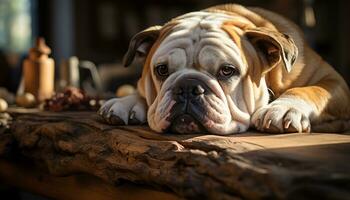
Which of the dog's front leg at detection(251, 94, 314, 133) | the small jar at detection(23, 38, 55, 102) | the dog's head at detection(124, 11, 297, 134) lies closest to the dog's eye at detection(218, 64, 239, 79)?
the dog's head at detection(124, 11, 297, 134)

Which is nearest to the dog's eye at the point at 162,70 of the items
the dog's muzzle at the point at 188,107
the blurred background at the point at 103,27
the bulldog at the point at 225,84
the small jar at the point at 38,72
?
the bulldog at the point at 225,84

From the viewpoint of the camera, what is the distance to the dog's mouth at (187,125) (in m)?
1.28

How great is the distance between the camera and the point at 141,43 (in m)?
1.60

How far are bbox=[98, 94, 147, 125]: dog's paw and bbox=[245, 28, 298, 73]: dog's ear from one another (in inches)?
15.6

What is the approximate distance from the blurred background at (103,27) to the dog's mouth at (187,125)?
332cm

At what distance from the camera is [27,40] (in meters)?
5.28

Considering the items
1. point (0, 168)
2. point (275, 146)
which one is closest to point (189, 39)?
point (275, 146)

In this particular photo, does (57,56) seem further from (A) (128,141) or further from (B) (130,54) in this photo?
(A) (128,141)

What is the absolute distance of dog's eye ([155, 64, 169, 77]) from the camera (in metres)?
1.43

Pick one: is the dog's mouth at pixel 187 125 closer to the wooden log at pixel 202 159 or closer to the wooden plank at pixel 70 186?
the wooden log at pixel 202 159

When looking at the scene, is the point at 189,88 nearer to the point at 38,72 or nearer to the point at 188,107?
the point at 188,107

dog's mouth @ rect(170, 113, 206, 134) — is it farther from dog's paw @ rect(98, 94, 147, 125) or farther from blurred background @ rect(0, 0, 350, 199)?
blurred background @ rect(0, 0, 350, 199)

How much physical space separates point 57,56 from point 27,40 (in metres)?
0.35

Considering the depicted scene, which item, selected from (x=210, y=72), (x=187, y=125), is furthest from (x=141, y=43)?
(x=187, y=125)
